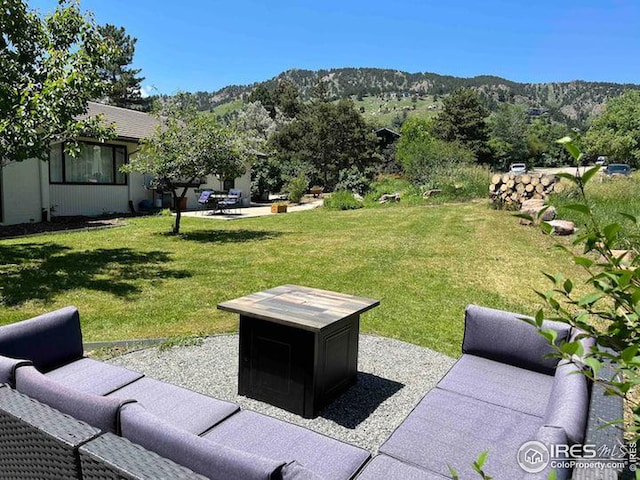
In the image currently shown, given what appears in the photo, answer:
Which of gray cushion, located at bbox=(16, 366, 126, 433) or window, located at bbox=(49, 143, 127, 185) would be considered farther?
window, located at bbox=(49, 143, 127, 185)

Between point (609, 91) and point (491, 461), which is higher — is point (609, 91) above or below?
above

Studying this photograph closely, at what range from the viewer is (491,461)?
2.39 metres

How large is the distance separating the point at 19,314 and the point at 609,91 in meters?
A: 162

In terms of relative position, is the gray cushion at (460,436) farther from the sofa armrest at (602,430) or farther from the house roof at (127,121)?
the house roof at (127,121)

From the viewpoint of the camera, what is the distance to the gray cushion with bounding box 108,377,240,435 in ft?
8.73

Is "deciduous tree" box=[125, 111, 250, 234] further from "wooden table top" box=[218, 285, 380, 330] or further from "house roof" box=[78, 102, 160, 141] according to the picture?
"wooden table top" box=[218, 285, 380, 330]

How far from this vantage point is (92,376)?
3.22m

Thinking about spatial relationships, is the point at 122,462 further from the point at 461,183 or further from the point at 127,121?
the point at 127,121

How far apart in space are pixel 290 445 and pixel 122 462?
3.90ft

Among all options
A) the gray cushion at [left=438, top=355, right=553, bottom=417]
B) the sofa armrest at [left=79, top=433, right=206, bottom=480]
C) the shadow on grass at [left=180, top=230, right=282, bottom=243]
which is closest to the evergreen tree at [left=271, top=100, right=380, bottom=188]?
the shadow on grass at [left=180, top=230, right=282, bottom=243]

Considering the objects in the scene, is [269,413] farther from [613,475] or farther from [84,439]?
[613,475]

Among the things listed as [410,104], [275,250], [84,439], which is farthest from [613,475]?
[410,104]

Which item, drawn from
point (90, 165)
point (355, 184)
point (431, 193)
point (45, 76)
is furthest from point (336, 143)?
point (45, 76)

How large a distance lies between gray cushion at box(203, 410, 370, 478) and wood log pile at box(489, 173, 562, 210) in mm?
13271
